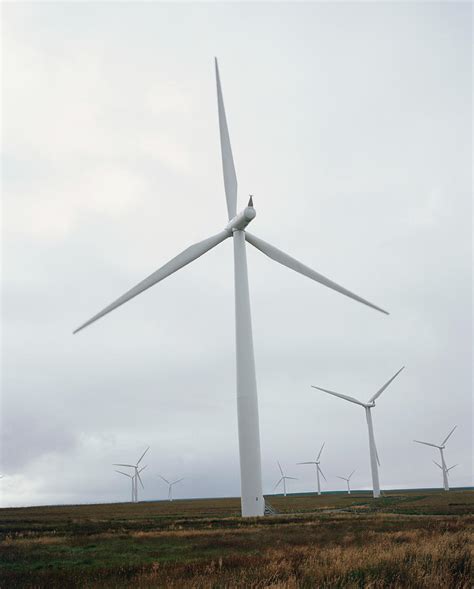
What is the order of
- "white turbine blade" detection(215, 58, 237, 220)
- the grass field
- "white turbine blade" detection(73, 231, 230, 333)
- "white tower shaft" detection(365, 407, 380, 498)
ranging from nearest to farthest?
the grass field, "white turbine blade" detection(73, 231, 230, 333), "white turbine blade" detection(215, 58, 237, 220), "white tower shaft" detection(365, 407, 380, 498)

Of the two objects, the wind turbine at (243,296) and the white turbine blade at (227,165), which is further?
the white turbine blade at (227,165)

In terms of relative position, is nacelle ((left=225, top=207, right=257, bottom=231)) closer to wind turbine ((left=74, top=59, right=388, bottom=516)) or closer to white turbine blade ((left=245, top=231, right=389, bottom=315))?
wind turbine ((left=74, top=59, right=388, bottom=516))

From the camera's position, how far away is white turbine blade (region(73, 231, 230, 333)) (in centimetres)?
3428

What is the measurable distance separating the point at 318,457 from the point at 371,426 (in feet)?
143

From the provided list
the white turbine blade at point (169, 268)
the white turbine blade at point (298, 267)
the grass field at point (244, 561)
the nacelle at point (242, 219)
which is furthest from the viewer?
the white turbine blade at point (298, 267)

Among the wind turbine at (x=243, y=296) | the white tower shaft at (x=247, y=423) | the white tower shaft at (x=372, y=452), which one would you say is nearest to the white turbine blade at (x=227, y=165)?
the wind turbine at (x=243, y=296)

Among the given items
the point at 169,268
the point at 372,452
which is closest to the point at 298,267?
the point at 169,268

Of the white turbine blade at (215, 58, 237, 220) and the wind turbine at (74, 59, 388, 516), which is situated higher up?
the white turbine blade at (215, 58, 237, 220)

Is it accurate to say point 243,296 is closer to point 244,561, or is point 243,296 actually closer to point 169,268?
point 169,268

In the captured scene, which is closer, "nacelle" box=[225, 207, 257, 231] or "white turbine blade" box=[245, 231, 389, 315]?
"nacelle" box=[225, 207, 257, 231]

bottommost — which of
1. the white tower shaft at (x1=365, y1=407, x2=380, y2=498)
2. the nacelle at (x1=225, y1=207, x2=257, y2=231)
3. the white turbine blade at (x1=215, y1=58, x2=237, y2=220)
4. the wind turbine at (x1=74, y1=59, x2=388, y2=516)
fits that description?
the white tower shaft at (x1=365, y1=407, x2=380, y2=498)

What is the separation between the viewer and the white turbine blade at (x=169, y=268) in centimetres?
3428

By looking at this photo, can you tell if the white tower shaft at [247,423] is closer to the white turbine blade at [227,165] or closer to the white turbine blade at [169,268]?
the white turbine blade at [169,268]

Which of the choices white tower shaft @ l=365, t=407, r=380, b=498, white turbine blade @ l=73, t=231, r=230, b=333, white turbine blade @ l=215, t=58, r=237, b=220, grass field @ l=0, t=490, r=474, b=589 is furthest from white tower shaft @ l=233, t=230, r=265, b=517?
white tower shaft @ l=365, t=407, r=380, b=498
